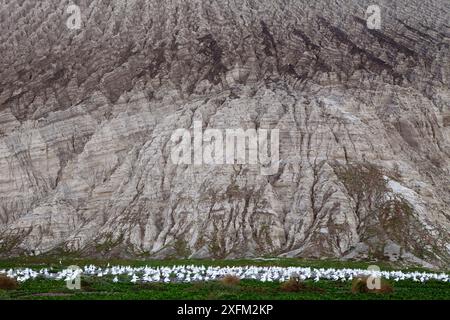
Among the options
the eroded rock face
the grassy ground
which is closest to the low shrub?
the grassy ground

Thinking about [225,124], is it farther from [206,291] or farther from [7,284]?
[206,291]

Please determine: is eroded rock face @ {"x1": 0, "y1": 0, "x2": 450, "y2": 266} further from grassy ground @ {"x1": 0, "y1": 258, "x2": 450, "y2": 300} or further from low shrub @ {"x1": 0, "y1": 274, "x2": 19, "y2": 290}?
low shrub @ {"x1": 0, "y1": 274, "x2": 19, "y2": 290}

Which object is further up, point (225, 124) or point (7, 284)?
point (225, 124)

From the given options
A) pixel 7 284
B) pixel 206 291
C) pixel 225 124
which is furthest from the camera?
pixel 225 124

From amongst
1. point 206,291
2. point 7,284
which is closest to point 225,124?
point 7,284

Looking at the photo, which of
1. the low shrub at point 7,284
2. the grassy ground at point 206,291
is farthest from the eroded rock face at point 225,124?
the low shrub at point 7,284

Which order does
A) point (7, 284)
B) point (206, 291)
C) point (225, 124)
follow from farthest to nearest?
point (225, 124), point (7, 284), point (206, 291)

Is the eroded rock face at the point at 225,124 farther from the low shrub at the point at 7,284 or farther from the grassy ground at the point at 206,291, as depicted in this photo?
the low shrub at the point at 7,284

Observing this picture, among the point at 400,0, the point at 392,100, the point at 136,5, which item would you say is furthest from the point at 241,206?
the point at 400,0

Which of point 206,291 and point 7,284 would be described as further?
point 7,284
